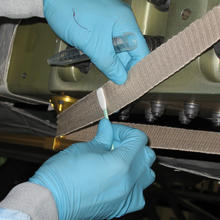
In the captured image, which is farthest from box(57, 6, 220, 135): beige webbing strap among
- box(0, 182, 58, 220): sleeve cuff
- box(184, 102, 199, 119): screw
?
box(0, 182, 58, 220): sleeve cuff

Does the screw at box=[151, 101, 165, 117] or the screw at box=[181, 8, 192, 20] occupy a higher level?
the screw at box=[181, 8, 192, 20]

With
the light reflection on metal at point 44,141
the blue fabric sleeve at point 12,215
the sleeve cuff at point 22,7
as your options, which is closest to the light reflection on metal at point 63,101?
the light reflection on metal at point 44,141

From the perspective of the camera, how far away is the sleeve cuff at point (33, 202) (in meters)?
0.61

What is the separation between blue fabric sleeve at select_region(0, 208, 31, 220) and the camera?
58 cm

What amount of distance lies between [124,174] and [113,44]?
32cm

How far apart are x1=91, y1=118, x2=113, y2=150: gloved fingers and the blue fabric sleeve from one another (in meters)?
0.27

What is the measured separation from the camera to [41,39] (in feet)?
3.30

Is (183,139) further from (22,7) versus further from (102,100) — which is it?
(22,7)

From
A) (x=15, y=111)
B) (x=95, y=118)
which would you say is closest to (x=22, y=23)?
(x=15, y=111)

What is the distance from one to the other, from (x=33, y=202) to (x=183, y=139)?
456 mm

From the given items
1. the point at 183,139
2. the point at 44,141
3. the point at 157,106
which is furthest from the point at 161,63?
the point at 44,141

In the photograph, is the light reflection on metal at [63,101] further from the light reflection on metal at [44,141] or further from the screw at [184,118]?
the screw at [184,118]

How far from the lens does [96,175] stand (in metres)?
0.68

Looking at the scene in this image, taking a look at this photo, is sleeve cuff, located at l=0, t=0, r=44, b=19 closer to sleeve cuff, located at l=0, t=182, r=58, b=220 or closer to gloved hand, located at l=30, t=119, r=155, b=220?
gloved hand, located at l=30, t=119, r=155, b=220
